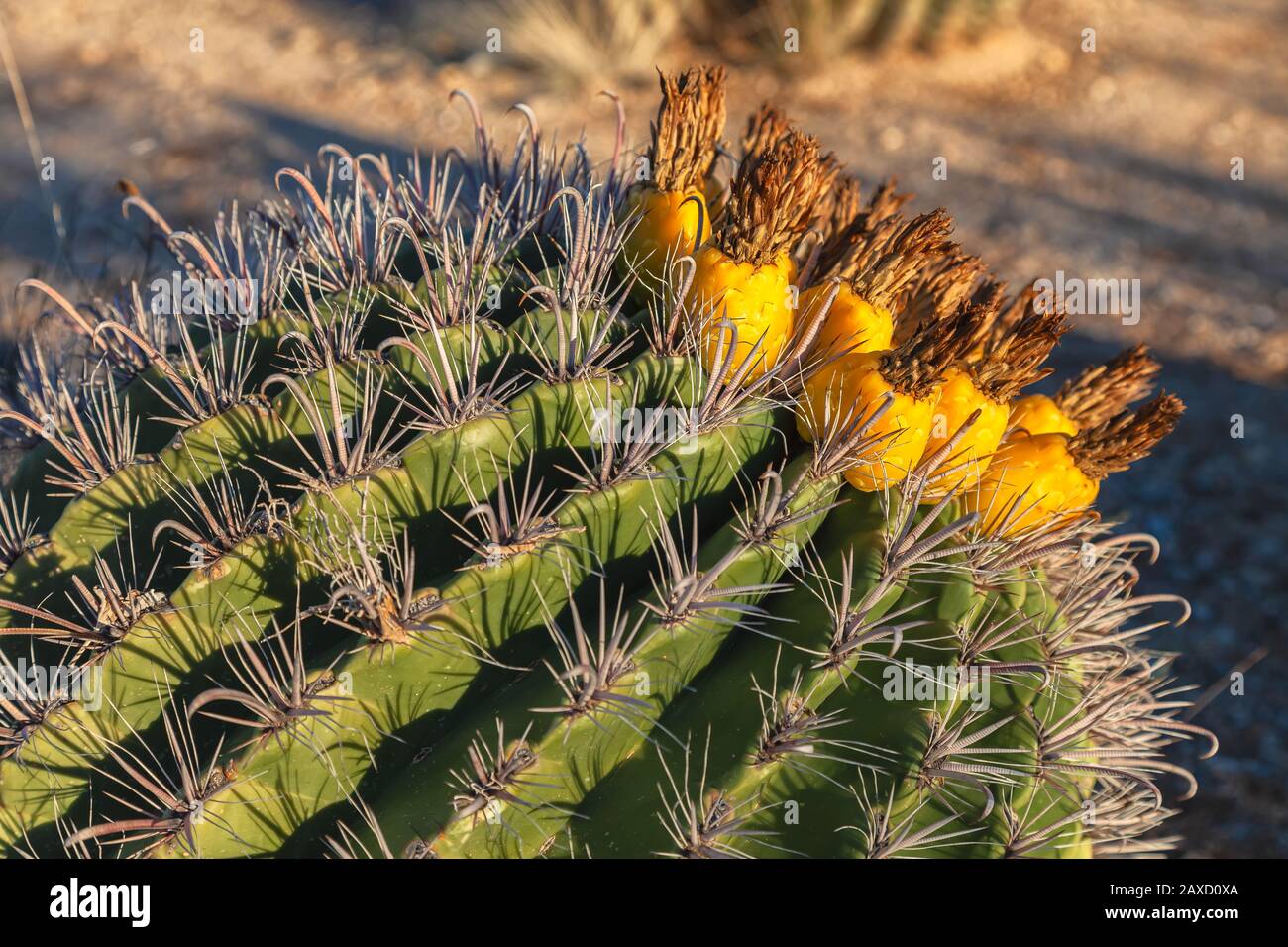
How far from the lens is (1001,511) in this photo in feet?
6.44

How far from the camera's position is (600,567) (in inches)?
69.3

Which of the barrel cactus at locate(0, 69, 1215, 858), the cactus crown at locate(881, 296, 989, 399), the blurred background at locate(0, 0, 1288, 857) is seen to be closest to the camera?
the barrel cactus at locate(0, 69, 1215, 858)

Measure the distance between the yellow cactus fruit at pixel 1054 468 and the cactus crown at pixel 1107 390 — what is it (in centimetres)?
8

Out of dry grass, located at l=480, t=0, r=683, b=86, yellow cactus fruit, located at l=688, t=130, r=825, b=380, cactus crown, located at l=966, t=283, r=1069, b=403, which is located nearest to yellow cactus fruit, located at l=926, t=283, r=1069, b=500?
cactus crown, located at l=966, t=283, r=1069, b=403

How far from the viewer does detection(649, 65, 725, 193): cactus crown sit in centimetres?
201

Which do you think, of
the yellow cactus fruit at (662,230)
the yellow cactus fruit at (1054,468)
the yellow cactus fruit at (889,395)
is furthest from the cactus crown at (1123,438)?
the yellow cactus fruit at (662,230)

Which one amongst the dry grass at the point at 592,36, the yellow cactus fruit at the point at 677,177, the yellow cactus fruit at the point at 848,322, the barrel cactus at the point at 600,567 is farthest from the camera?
the dry grass at the point at 592,36

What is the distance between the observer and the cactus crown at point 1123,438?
1.99m

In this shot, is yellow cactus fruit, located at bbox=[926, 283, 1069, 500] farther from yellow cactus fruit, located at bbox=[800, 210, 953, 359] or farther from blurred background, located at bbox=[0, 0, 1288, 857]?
blurred background, located at bbox=[0, 0, 1288, 857]

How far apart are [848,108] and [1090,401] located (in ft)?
20.3

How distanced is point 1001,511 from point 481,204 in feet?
4.26

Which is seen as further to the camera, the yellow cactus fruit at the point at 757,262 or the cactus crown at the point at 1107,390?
the cactus crown at the point at 1107,390

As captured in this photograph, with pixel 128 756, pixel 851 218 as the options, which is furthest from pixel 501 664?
pixel 851 218

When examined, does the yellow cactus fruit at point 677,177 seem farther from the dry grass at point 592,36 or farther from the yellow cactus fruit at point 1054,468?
the dry grass at point 592,36
